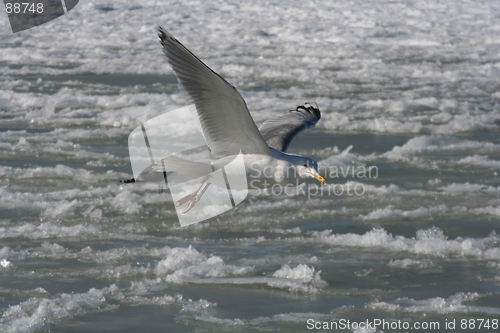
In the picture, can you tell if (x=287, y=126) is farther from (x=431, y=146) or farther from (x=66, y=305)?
(x=431, y=146)

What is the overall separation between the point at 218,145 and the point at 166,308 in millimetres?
1611

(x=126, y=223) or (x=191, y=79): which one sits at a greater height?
(x=191, y=79)

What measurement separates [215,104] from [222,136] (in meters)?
0.42

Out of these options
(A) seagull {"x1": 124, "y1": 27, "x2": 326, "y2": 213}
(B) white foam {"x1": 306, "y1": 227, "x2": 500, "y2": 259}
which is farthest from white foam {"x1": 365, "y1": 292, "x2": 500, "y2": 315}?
(A) seagull {"x1": 124, "y1": 27, "x2": 326, "y2": 213}

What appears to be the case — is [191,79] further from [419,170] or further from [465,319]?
[419,170]

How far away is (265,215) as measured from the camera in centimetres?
616

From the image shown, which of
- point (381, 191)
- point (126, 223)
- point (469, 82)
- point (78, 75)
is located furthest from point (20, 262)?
point (469, 82)

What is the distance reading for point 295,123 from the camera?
6.39m

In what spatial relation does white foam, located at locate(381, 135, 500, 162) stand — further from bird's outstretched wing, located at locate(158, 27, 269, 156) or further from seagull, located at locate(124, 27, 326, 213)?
bird's outstretched wing, located at locate(158, 27, 269, 156)

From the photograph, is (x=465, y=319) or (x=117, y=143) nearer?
(x=465, y=319)

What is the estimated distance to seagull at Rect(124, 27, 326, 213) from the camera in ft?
Answer: 15.0

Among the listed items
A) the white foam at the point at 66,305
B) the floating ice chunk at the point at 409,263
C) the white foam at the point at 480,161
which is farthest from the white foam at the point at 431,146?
the white foam at the point at 66,305

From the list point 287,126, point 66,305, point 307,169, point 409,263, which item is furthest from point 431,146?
point 66,305

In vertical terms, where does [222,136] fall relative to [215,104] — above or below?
below
